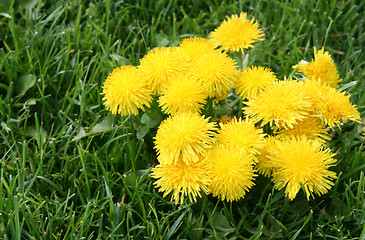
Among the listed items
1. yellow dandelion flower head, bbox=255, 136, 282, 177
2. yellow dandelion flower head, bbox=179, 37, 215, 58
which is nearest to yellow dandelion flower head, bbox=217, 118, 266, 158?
yellow dandelion flower head, bbox=255, 136, 282, 177

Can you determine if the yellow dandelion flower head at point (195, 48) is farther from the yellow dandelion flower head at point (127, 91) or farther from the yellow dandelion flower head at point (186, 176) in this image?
the yellow dandelion flower head at point (186, 176)

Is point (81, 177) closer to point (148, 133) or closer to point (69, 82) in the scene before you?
point (148, 133)

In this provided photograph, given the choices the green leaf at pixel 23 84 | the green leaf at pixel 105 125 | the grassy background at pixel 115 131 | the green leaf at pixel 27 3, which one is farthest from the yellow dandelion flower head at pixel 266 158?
the green leaf at pixel 27 3

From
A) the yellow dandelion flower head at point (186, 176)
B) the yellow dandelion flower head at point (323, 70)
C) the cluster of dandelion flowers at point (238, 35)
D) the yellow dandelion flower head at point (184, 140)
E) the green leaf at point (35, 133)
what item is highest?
the cluster of dandelion flowers at point (238, 35)

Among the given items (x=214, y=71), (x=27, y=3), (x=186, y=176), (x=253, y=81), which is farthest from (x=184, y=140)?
(x=27, y=3)

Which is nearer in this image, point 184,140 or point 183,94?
point 184,140

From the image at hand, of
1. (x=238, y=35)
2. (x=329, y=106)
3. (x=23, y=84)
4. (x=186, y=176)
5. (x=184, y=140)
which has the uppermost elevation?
(x=238, y=35)

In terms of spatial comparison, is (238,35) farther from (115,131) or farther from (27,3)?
(27,3)
